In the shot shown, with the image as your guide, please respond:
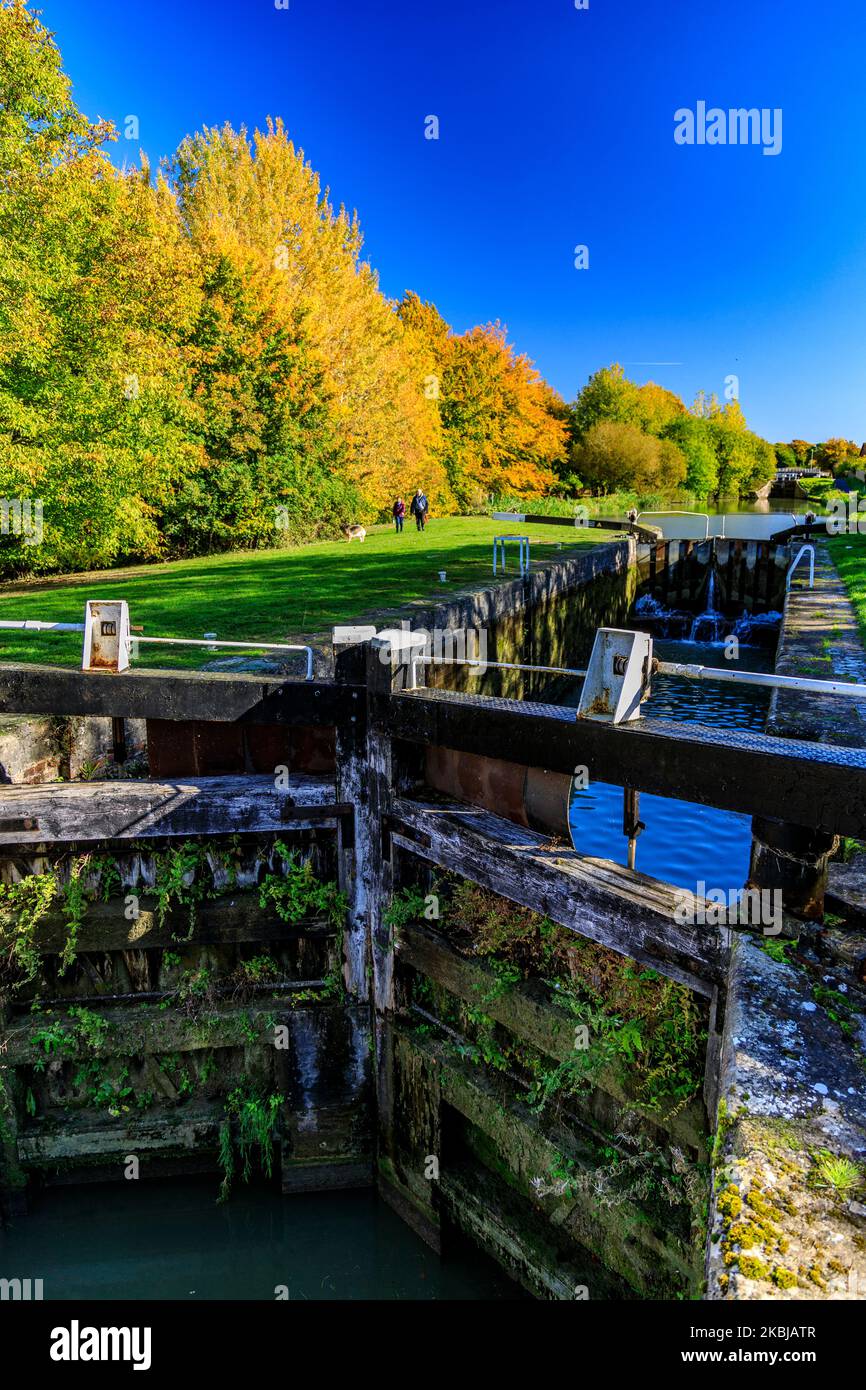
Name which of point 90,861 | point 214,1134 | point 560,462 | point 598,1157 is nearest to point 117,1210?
point 214,1134

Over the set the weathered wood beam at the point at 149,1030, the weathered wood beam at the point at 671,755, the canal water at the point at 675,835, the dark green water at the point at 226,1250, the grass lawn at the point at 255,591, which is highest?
the grass lawn at the point at 255,591

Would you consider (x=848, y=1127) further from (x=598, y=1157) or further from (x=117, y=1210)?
(x=117, y=1210)

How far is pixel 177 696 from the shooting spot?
17.2 ft

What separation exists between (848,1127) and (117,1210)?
517 cm

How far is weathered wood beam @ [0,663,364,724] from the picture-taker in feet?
17.2

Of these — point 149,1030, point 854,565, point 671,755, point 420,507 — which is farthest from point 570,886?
point 420,507

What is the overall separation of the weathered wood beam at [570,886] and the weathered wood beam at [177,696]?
0.85 m

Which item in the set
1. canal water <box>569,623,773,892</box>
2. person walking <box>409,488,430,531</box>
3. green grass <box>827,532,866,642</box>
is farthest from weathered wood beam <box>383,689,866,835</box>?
person walking <box>409,488,430,531</box>

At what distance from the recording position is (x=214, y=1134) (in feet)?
19.2

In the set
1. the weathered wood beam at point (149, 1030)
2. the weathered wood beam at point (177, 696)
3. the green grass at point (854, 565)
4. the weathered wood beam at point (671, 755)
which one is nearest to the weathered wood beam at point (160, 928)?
the weathered wood beam at point (149, 1030)

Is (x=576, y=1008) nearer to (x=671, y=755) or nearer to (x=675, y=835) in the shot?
(x=671, y=755)

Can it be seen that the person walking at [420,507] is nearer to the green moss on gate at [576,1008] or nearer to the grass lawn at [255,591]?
the grass lawn at [255,591]

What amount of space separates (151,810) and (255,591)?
25.4 ft

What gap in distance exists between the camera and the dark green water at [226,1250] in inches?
205
